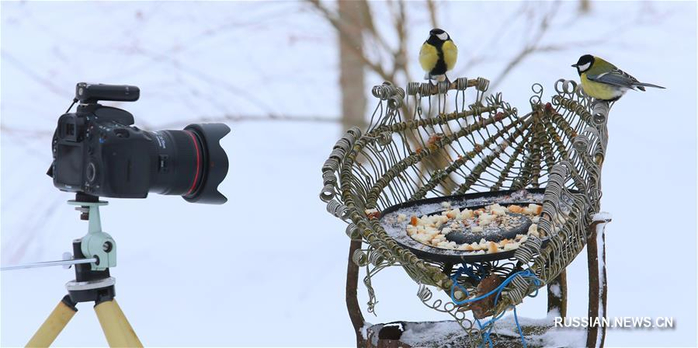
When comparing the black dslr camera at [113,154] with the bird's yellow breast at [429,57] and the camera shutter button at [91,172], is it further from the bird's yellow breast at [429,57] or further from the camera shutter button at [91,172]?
the bird's yellow breast at [429,57]

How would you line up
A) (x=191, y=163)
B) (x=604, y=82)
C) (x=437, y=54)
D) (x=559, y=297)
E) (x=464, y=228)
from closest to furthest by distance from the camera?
(x=191, y=163) → (x=464, y=228) → (x=604, y=82) → (x=559, y=297) → (x=437, y=54)

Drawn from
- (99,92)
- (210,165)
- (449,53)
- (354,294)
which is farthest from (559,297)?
(99,92)

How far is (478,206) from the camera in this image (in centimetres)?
197

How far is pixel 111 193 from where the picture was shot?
5.03 feet

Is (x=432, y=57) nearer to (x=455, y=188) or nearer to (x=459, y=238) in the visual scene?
(x=455, y=188)

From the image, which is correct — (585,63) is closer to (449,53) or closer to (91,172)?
(449,53)

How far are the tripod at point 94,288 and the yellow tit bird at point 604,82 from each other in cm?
102

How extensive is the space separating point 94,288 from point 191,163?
11.0 inches

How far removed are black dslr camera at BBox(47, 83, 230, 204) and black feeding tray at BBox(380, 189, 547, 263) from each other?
0.42 metres

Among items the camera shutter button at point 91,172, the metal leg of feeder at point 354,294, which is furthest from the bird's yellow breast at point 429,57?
the camera shutter button at point 91,172

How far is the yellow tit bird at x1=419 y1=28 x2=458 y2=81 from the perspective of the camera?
7.08ft

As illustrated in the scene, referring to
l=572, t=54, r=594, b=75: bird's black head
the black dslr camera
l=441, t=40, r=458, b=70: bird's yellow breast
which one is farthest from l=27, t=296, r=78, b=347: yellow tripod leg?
l=572, t=54, r=594, b=75: bird's black head

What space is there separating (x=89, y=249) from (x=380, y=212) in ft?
1.92

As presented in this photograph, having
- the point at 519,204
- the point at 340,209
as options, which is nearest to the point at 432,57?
the point at 519,204
